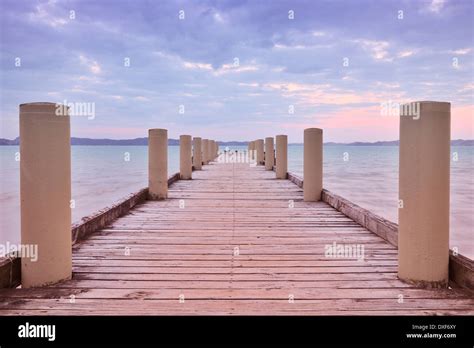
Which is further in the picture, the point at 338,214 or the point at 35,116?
the point at 338,214

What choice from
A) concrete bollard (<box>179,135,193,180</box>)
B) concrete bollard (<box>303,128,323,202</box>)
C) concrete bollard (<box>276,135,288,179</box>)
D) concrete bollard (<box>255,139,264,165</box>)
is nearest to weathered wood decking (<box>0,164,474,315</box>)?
concrete bollard (<box>303,128,323,202</box>)

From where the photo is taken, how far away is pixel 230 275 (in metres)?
3.55

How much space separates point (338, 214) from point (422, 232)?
11.2 ft

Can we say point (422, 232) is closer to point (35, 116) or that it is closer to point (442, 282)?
point (442, 282)

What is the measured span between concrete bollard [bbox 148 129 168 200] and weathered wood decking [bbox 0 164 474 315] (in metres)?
2.13

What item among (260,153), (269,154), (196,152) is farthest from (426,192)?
(260,153)

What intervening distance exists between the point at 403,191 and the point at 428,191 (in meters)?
0.19

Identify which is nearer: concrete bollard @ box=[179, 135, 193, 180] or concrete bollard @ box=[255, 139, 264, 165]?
concrete bollard @ box=[179, 135, 193, 180]

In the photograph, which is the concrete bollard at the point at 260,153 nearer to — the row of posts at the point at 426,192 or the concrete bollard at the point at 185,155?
the concrete bollard at the point at 185,155

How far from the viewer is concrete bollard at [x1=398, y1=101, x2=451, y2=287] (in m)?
3.18

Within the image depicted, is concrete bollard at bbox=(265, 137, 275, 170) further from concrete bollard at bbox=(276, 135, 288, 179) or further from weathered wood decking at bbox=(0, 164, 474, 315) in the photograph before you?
weathered wood decking at bbox=(0, 164, 474, 315)

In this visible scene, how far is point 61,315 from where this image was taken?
106 inches

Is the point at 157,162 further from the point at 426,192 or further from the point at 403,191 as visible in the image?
the point at 426,192
